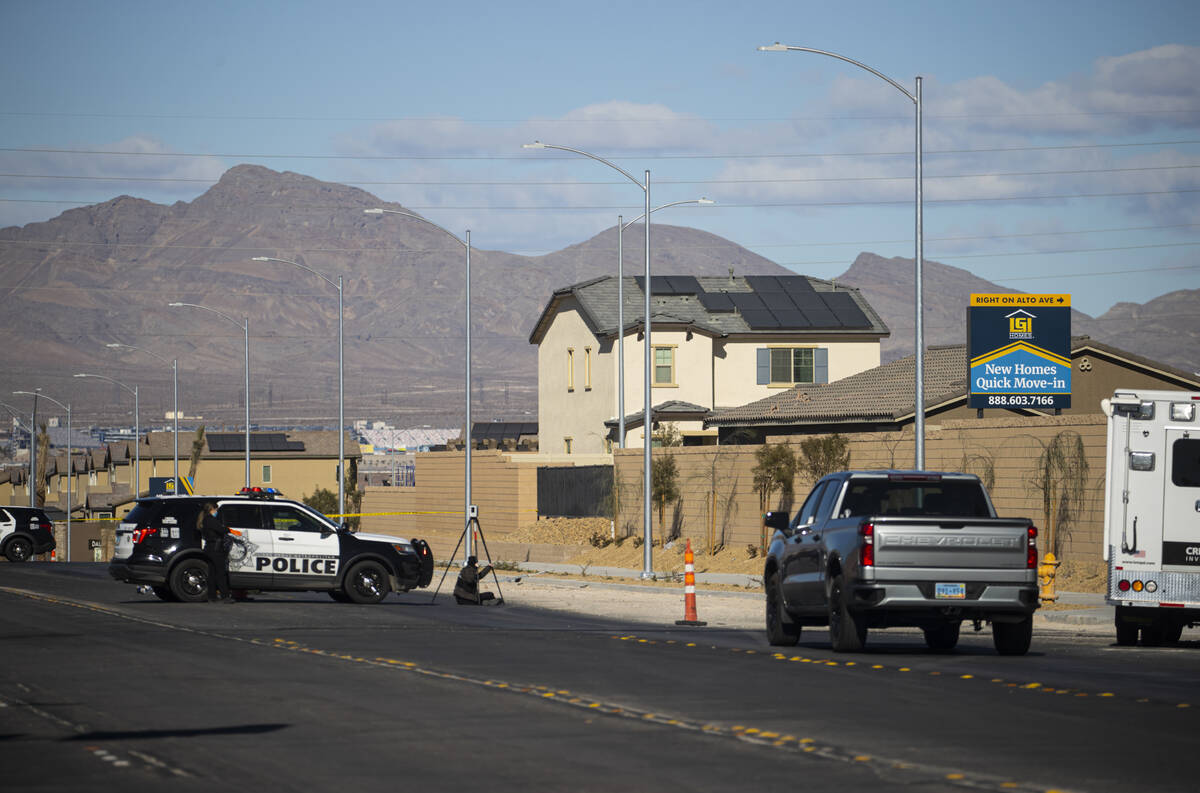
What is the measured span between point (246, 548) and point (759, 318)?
42.7 m

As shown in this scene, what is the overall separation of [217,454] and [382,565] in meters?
78.9

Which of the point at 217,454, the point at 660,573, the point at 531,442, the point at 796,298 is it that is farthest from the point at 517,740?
the point at 217,454

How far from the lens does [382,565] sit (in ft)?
95.5

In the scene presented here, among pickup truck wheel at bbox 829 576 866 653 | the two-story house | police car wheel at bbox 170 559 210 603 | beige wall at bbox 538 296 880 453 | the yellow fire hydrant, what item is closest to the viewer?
pickup truck wheel at bbox 829 576 866 653

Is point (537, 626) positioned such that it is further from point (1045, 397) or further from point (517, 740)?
point (1045, 397)

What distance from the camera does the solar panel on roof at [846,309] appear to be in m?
69.4

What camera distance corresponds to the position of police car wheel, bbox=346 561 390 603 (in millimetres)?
28828

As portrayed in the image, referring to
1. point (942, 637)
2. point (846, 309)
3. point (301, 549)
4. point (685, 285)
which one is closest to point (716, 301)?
point (685, 285)

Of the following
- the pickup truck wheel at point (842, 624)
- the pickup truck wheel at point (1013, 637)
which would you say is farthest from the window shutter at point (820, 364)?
the pickup truck wheel at point (842, 624)

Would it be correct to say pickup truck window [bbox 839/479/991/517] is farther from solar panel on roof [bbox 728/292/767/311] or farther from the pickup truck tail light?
solar panel on roof [bbox 728/292/767/311]

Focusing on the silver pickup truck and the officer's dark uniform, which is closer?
the silver pickup truck

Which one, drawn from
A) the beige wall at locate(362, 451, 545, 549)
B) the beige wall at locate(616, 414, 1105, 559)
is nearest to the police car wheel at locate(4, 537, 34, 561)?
the beige wall at locate(362, 451, 545, 549)

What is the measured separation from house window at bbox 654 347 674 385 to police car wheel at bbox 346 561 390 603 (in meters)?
37.0

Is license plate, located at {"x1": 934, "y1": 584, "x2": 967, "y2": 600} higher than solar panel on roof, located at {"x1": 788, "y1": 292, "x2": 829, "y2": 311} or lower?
lower
